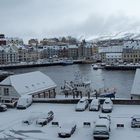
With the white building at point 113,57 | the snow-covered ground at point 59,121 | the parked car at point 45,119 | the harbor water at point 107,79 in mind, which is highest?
the parked car at point 45,119

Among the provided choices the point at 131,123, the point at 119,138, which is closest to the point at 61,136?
the point at 119,138

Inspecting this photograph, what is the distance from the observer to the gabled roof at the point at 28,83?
56.6 feet

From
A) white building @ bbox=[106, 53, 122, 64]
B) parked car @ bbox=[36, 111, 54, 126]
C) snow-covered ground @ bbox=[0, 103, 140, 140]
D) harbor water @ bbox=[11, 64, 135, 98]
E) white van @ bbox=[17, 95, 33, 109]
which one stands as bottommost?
harbor water @ bbox=[11, 64, 135, 98]

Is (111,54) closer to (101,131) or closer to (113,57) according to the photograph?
(113,57)

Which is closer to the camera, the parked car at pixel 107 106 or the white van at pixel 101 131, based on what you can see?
the white van at pixel 101 131

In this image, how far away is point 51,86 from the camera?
19.7 metres

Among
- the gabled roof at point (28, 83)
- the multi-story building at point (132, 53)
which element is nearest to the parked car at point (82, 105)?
the gabled roof at point (28, 83)

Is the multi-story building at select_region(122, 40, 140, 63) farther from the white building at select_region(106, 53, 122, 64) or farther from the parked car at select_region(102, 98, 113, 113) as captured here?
the parked car at select_region(102, 98, 113, 113)

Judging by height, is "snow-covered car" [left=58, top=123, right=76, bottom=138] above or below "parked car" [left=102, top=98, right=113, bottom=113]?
below

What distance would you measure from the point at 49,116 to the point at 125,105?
2.79 meters

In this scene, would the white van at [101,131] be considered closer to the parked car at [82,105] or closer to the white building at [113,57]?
the parked car at [82,105]

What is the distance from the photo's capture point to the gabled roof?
56.6 ft

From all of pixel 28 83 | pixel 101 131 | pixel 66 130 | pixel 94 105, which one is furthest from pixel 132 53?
pixel 101 131

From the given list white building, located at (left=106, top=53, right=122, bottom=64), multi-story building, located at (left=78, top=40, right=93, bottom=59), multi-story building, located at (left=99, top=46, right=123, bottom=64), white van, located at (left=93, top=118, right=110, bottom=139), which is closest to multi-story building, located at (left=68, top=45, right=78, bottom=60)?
multi-story building, located at (left=78, top=40, right=93, bottom=59)
